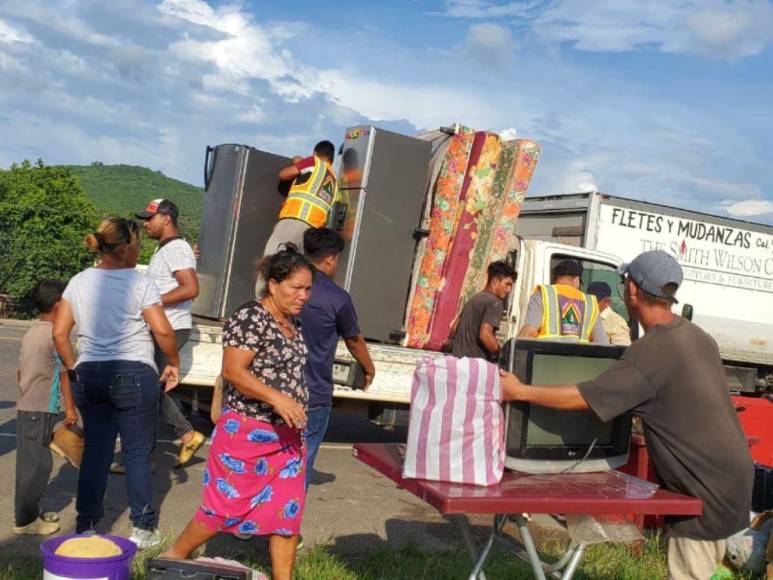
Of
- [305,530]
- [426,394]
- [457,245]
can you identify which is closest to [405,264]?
[457,245]

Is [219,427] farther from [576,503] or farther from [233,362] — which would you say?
[576,503]

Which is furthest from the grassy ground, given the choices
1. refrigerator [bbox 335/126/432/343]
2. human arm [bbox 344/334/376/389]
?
refrigerator [bbox 335/126/432/343]

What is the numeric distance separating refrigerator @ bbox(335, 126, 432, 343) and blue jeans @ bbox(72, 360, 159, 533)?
3277 mm

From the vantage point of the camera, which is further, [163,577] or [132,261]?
[132,261]

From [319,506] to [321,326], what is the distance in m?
2.18

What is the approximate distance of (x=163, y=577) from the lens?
3.30m

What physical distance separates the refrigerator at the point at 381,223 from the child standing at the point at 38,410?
3.12m

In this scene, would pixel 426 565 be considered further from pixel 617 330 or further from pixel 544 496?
pixel 617 330

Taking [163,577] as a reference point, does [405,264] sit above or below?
above

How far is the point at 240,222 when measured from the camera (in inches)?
339

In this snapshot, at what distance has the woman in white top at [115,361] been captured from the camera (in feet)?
16.0

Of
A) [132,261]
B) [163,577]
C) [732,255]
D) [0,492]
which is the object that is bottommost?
[0,492]

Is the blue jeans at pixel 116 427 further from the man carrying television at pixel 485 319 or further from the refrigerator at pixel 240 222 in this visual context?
the refrigerator at pixel 240 222

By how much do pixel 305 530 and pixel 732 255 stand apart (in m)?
9.71
